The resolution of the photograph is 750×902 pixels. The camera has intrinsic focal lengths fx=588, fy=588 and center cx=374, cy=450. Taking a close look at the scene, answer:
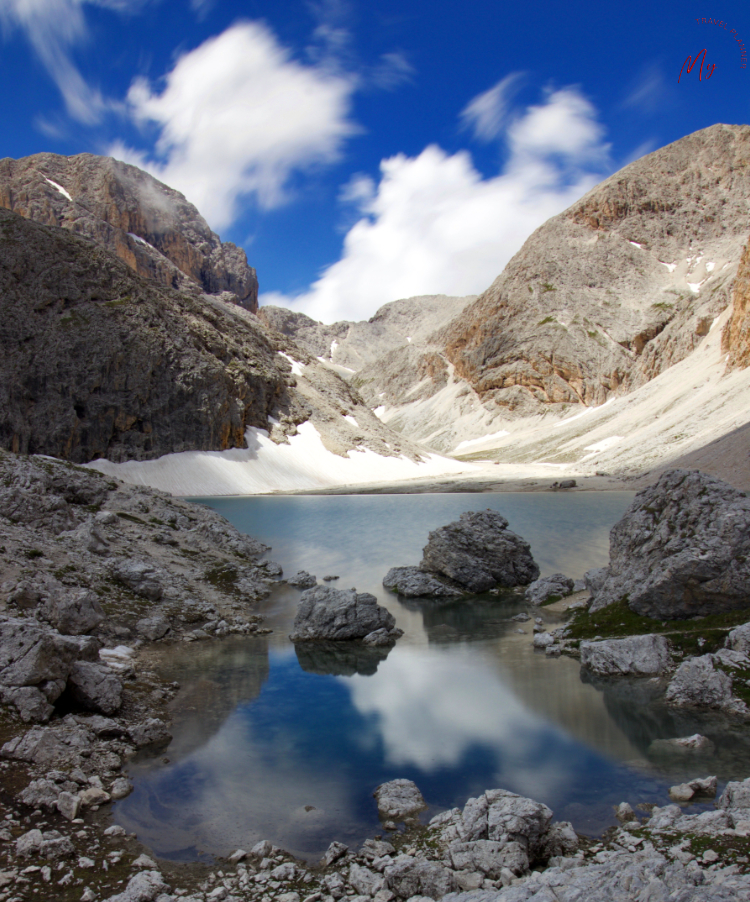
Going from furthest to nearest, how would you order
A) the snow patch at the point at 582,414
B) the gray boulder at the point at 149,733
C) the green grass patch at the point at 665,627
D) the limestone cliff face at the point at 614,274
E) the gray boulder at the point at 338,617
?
the limestone cliff face at the point at 614,274 → the snow patch at the point at 582,414 → the gray boulder at the point at 338,617 → the green grass patch at the point at 665,627 → the gray boulder at the point at 149,733

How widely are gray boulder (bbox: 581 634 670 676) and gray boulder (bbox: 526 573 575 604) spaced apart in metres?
6.80

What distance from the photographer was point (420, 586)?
947 inches

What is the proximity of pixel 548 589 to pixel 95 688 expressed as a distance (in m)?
16.2

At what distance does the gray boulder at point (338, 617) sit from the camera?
18078 millimetres

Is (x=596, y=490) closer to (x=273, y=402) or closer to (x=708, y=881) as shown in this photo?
(x=273, y=402)

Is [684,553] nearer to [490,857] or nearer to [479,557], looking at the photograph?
[479,557]

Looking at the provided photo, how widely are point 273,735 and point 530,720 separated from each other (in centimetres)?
525

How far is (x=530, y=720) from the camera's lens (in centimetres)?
1218

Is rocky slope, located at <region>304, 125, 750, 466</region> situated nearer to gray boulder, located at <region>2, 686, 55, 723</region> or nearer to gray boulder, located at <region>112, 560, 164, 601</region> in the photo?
gray boulder, located at <region>112, 560, 164, 601</region>

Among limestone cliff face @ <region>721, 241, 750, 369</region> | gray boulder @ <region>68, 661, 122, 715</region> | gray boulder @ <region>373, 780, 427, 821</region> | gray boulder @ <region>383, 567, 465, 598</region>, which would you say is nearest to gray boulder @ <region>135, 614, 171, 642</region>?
gray boulder @ <region>68, 661, 122, 715</region>

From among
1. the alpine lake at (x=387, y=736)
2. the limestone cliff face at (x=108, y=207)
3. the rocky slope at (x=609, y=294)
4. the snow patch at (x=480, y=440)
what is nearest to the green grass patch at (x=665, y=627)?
the alpine lake at (x=387, y=736)

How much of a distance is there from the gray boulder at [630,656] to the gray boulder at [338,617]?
6.10 metres

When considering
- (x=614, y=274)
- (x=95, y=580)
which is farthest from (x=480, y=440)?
(x=95, y=580)

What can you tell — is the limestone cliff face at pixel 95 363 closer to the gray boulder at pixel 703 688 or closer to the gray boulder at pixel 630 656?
the gray boulder at pixel 630 656
